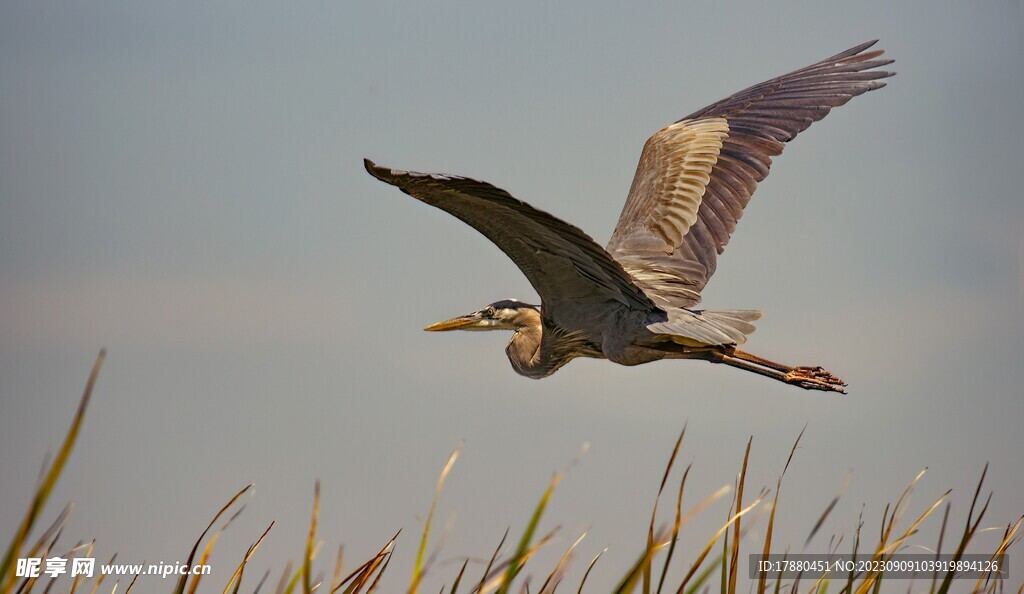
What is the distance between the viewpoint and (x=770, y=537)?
9.35 ft

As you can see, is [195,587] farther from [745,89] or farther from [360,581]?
[745,89]

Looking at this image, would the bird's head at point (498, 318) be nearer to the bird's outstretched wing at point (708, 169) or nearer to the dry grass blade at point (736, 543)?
the bird's outstretched wing at point (708, 169)

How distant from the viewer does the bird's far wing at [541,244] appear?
323 cm

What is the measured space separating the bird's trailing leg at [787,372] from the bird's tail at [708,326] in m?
0.23

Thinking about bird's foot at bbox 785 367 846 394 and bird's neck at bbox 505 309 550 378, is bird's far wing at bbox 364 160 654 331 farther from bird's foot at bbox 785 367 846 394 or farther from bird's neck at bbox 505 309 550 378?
bird's foot at bbox 785 367 846 394

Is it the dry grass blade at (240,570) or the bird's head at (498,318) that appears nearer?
the dry grass blade at (240,570)

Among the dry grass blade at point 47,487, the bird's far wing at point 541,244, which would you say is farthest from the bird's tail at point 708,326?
the dry grass blade at point 47,487

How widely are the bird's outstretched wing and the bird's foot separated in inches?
22.2

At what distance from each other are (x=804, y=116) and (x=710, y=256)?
131 centimetres

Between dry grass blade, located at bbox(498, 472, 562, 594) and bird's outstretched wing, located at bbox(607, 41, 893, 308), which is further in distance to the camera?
bird's outstretched wing, located at bbox(607, 41, 893, 308)

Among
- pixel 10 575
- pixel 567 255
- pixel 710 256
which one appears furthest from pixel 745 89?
pixel 10 575

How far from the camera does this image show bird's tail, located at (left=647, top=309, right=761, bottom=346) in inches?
153

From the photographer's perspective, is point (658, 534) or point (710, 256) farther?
point (710, 256)

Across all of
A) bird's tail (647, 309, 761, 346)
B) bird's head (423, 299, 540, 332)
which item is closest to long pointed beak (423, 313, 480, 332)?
bird's head (423, 299, 540, 332)
